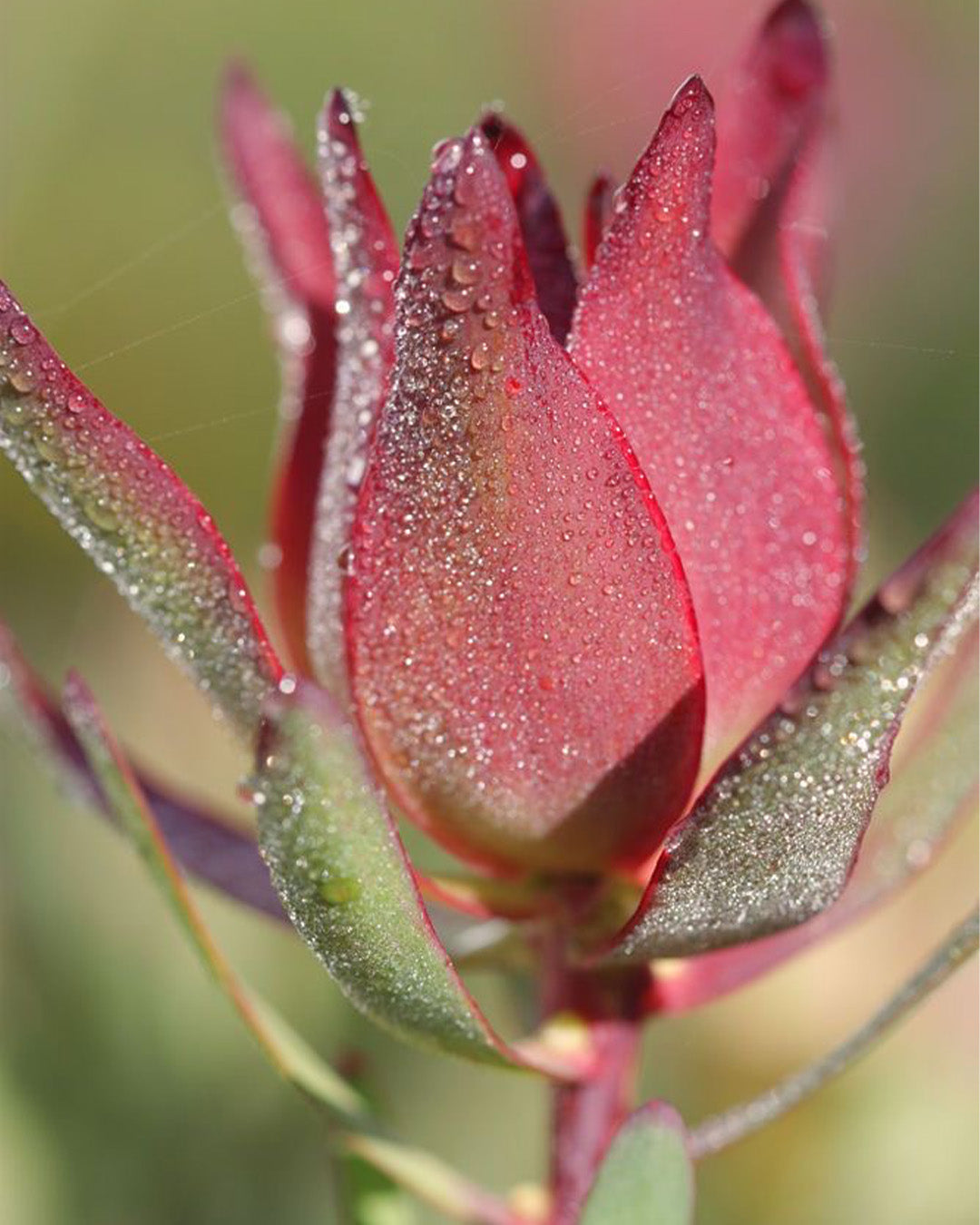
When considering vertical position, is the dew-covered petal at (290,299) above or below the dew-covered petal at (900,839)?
above

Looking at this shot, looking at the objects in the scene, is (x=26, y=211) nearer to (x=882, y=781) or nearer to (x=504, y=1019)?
(x=504, y=1019)

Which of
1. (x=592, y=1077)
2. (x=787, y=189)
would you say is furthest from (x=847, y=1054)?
(x=787, y=189)

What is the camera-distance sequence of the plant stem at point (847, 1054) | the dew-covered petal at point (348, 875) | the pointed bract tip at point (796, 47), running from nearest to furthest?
the dew-covered petal at point (348, 875), the plant stem at point (847, 1054), the pointed bract tip at point (796, 47)

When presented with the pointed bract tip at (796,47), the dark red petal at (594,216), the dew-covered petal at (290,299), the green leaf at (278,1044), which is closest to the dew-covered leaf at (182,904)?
the green leaf at (278,1044)

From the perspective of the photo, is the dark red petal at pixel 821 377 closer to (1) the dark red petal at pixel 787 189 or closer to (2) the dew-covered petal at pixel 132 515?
(1) the dark red petal at pixel 787 189

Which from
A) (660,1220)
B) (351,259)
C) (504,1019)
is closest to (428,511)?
(351,259)

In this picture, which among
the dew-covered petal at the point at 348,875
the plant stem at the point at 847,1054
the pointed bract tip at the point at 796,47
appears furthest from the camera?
the pointed bract tip at the point at 796,47

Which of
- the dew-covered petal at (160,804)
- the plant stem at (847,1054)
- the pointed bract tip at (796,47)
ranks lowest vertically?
the plant stem at (847,1054)
